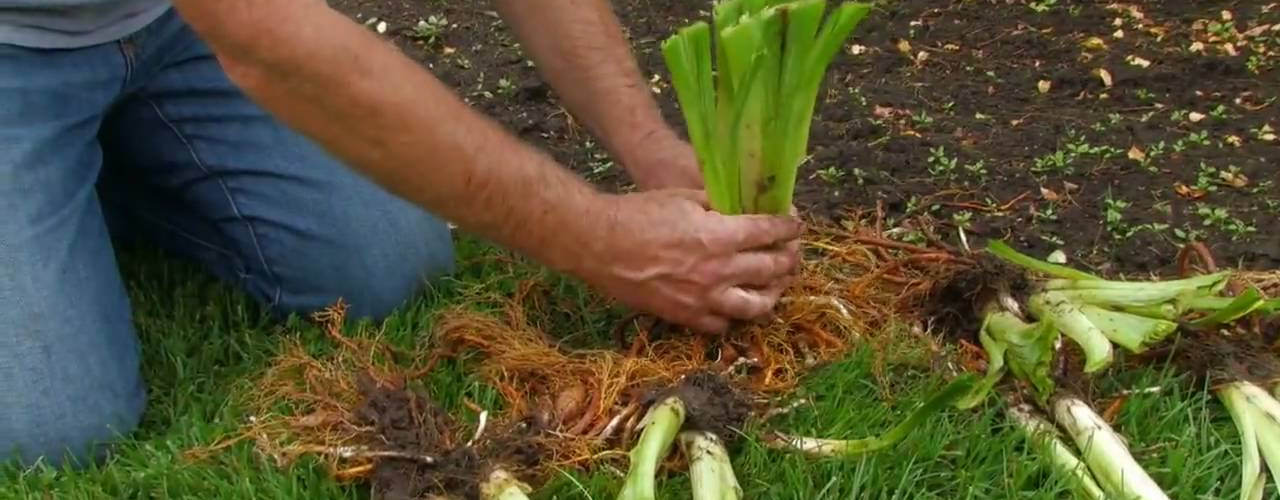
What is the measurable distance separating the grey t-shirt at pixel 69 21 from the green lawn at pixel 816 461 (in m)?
0.48

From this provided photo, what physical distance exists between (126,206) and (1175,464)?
173 cm

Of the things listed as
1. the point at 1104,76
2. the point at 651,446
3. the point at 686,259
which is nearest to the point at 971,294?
the point at 686,259

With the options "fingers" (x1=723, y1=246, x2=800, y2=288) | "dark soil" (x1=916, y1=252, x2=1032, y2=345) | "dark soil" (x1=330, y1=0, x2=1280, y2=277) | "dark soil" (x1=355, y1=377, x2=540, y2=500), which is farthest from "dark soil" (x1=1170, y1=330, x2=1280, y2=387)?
"dark soil" (x1=355, y1=377, x2=540, y2=500)

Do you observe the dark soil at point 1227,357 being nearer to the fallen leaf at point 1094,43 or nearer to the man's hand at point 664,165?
the man's hand at point 664,165

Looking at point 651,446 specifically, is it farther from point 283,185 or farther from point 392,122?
point 283,185

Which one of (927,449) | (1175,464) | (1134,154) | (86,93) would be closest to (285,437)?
(86,93)

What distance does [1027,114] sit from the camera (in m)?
2.76

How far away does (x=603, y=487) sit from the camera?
1.62 metres

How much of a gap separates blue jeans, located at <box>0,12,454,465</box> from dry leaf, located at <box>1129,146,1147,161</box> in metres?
1.31

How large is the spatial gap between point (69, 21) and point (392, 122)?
70 centimetres

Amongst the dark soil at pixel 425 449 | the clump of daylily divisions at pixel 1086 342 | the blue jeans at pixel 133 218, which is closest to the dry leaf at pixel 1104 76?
the clump of daylily divisions at pixel 1086 342

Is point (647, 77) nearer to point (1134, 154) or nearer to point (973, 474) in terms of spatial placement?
point (1134, 154)

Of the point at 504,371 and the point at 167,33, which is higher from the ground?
the point at 167,33

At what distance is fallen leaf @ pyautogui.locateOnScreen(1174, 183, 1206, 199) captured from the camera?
7.85 ft
